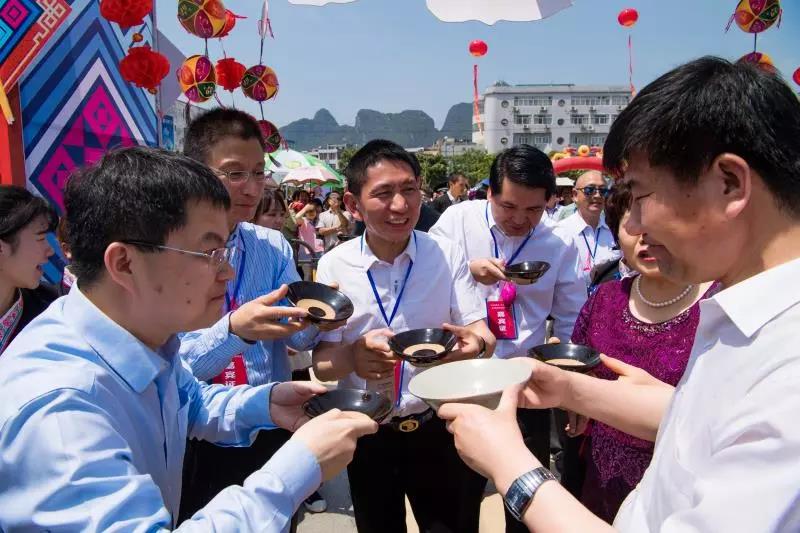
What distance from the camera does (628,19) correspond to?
12.0m

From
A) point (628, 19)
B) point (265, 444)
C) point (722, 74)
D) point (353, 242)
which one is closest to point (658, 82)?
point (722, 74)

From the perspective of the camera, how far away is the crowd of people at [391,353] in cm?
98

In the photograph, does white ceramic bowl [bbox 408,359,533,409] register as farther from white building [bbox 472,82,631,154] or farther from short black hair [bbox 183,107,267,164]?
white building [bbox 472,82,631,154]

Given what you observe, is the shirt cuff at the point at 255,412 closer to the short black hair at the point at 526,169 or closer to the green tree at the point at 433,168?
Answer: the short black hair at the point at 526,169

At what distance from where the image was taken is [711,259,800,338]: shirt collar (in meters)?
0.94

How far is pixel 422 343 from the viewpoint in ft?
7.37

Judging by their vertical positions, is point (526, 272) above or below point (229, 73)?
below

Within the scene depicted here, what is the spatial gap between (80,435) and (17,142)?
361 centimetres

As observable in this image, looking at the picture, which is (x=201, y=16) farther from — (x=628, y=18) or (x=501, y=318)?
(x=628, y=18)

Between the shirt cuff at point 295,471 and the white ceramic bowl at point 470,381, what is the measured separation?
0.36 m

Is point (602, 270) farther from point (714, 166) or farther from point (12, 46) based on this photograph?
point (12, 46)

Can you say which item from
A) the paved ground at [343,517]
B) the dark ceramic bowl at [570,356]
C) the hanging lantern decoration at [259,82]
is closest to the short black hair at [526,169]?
the dark ceramic bowl at [570,356]

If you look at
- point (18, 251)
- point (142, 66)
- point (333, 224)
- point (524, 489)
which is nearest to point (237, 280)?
point (18, 251)

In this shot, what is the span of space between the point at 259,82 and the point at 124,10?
201 cm
